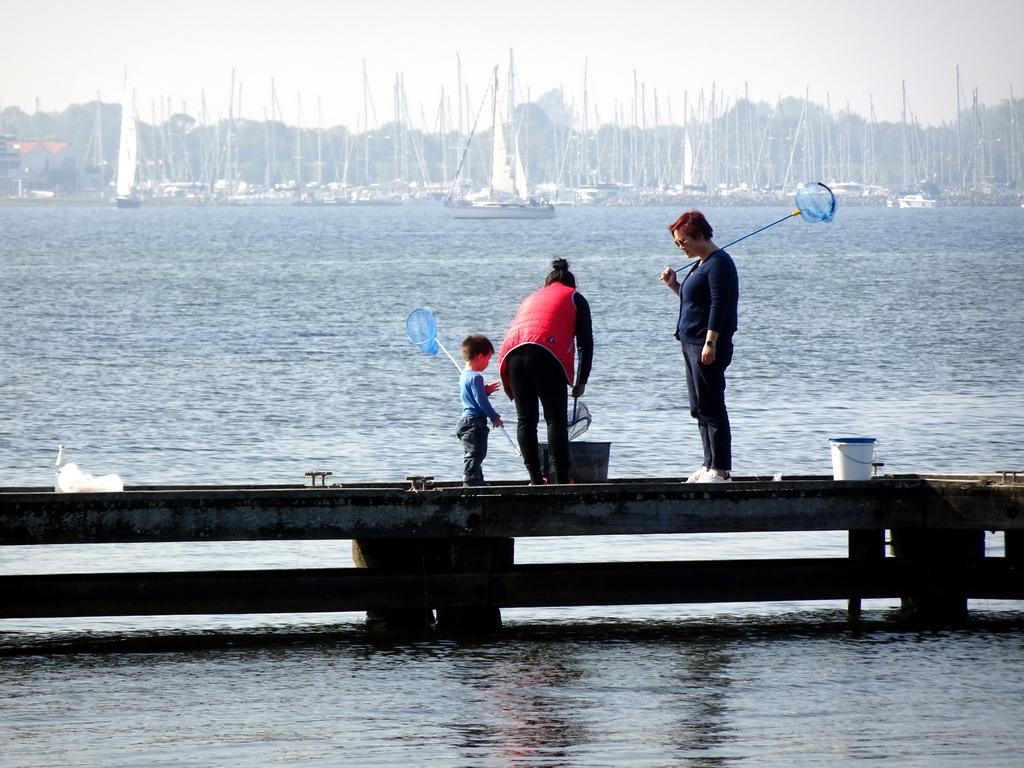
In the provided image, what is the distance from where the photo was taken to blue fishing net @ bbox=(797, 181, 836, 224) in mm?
9578

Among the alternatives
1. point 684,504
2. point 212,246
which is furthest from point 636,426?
point 212,246

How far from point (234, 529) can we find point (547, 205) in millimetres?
139929

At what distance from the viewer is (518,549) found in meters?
12.6

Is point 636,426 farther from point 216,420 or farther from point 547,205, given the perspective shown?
point 547,205

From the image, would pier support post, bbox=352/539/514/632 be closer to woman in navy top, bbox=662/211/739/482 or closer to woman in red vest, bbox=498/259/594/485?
woman in red vest, bbox=498/259/594/485

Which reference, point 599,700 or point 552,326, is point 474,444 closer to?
point 552,326

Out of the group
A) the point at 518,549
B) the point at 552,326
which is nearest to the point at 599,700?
the point at 552,326

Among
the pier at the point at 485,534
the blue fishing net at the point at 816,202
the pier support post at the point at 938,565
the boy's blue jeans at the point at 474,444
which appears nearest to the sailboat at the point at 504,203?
the blue fishing net at the point at 816,202

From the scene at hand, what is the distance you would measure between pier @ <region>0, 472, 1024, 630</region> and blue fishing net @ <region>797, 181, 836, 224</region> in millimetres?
1659

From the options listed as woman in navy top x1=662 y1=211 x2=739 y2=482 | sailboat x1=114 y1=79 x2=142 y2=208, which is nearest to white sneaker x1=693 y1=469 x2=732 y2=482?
woman in navy top x1=662 y1=211 x2=739 y2=482

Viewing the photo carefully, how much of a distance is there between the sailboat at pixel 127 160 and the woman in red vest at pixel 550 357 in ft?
540

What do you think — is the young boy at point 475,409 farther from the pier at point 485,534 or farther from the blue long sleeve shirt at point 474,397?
the pier at point 485,534

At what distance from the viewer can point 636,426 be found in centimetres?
2198

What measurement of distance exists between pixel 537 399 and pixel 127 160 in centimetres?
18290
